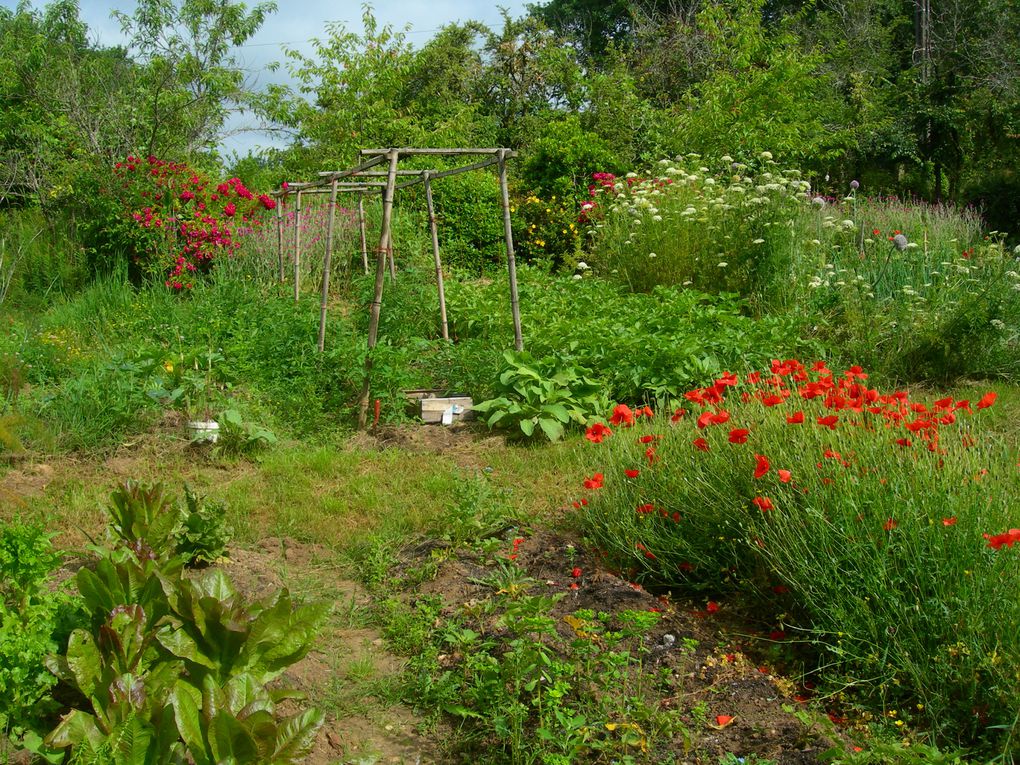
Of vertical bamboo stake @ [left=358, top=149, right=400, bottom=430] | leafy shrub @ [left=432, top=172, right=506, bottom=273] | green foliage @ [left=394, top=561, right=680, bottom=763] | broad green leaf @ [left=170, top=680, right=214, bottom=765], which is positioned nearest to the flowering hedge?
leafy shrub @ [left=432, top=172, right=506, bottom=273]

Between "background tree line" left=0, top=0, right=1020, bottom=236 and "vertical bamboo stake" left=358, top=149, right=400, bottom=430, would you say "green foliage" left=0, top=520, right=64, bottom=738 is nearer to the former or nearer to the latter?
"vertical bamboo stake" left=358, top=149, right=400, bottom=430

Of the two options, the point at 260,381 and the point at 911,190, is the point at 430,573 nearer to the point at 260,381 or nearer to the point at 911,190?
the point at 260,381

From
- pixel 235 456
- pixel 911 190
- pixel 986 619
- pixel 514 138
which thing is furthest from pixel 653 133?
pixel 986 619

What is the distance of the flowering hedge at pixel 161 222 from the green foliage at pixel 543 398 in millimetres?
5163

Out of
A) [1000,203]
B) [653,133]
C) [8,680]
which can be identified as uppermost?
[653,133]

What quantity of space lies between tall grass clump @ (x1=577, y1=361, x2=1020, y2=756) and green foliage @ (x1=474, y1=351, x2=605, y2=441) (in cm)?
139

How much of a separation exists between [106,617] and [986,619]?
8.72 ft

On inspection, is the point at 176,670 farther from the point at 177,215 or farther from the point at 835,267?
the point at 177,215

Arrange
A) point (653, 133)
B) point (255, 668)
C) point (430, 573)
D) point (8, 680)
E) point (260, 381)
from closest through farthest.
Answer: point (8, 680)
point (255, 668)
point (430, 573)
point (260, 381)
point (653, 133)

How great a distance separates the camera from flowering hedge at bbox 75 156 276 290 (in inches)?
378

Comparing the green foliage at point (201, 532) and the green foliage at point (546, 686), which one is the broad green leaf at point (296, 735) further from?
the green foliage at point (201, 532)

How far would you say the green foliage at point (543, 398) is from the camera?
542 cm

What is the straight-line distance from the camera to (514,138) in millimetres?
19625

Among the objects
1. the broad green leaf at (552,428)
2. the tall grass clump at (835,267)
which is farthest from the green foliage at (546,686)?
the tall grass clump at (835,267)
